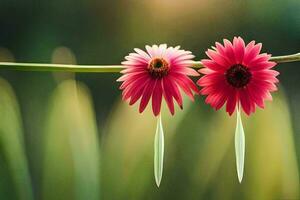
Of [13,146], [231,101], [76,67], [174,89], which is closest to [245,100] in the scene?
[231,101]

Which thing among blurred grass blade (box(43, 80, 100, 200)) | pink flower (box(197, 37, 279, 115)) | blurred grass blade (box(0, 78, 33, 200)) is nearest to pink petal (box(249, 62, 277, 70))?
pink flower (box(197, 37, 279, 115))

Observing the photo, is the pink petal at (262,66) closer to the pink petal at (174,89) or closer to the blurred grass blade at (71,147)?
the pink petal at (174,89)

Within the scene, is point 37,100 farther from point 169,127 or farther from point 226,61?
point 226,61

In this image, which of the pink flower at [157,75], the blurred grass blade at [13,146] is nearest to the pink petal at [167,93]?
the pink flower at [157,75]

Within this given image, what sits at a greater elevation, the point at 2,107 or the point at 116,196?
the point at 2,107

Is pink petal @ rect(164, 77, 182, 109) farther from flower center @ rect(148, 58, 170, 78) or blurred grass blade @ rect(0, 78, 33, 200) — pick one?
blurred grass blade @ rect(0, 78, 33, 200)

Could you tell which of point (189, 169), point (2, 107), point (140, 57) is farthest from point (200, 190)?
point (2, 107)
